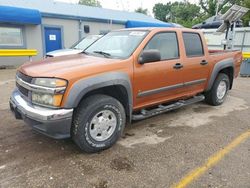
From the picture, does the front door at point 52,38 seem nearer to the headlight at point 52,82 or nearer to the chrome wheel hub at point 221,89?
the chrome wheel hub at point 221,89

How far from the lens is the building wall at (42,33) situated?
13.2m

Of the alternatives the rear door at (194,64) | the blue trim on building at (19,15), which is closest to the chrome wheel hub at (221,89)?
the rear door at (194,64)

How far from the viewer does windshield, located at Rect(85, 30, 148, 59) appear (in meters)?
4.07

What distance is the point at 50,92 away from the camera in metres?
3.08

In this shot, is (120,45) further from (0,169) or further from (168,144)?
(0,169)

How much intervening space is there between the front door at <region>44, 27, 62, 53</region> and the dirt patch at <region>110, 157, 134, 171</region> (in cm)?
1237

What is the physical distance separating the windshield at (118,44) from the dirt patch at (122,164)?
162cm

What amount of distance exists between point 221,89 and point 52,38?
36.6 feet

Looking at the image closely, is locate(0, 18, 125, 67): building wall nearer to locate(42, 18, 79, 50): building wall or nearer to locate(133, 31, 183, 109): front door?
locate(42, 18, 79, 50): building wall

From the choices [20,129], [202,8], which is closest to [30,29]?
[20,129]

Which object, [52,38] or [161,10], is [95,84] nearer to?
[52,38]

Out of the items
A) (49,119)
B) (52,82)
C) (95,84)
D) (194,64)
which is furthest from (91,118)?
(194,64)

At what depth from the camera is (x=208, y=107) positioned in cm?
609

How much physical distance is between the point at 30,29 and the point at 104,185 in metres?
12.5
